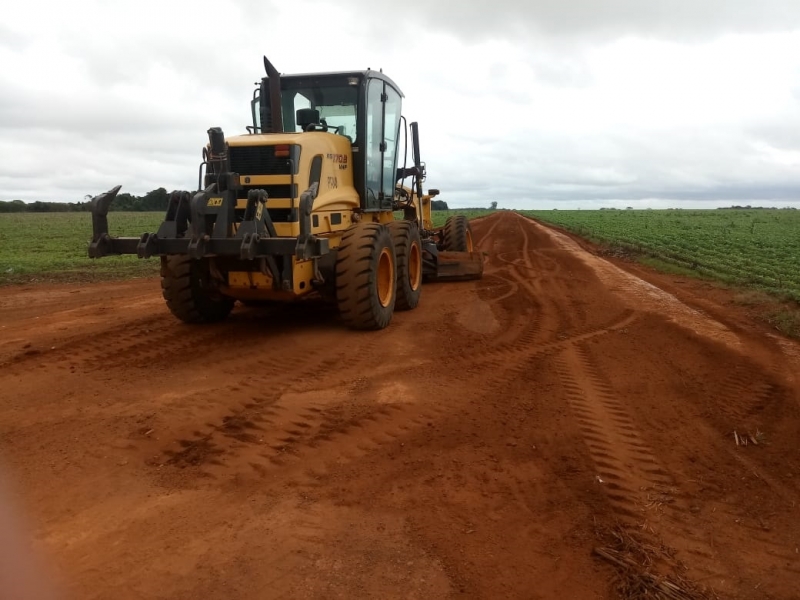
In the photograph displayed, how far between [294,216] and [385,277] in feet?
5.44

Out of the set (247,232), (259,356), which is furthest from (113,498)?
(247,232)

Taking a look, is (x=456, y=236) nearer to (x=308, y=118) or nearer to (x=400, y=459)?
(x=308, y=118)

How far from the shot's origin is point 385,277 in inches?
328

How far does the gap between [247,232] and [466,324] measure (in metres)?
3.20

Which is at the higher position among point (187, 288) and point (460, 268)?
point (187, 288)

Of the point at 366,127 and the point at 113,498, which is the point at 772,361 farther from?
the point at 113,498

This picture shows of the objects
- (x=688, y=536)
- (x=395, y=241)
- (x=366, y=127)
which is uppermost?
(x=366, y=127)

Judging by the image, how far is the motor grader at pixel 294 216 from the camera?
22.0 feet

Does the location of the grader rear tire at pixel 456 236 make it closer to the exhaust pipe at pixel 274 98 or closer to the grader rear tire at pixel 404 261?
the grader rear tire at pixel 404 261

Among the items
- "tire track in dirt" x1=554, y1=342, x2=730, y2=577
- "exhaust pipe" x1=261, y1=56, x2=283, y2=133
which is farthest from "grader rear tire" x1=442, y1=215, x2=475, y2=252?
"tire track in dirt" x1=554, y1=342, x2=730, y2=577

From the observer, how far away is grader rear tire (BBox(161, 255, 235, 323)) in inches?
301

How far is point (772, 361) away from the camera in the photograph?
6730 millimetres

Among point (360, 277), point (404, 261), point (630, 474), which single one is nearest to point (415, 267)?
point (404, 261)

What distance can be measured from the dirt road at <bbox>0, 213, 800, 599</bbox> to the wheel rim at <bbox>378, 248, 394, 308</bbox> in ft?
1.84
